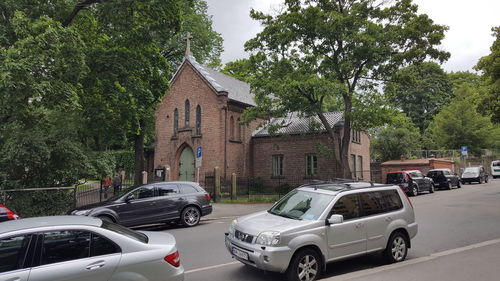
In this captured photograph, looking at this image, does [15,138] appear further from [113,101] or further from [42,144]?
[113,101]

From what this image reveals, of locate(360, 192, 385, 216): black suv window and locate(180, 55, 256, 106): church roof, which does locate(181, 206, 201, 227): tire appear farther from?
locate(180, 55, 256, 106): church roof

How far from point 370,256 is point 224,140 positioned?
1989cm

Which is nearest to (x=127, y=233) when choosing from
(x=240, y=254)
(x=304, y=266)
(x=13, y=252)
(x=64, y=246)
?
(x=64, y=246)

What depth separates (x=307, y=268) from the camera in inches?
225

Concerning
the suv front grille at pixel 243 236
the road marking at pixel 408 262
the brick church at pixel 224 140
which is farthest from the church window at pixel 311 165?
the suv front grille at pixel 243 236

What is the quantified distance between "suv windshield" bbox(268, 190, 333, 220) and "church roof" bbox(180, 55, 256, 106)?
2039cm

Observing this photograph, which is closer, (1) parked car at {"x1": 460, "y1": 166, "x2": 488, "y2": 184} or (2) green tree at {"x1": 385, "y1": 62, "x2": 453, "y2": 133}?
(1) parked car at {"x1": 460, "y1": 166, "x2": 488, "y2": 184}

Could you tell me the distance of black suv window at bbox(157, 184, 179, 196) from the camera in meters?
12.2

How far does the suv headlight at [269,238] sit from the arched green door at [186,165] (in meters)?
23.0

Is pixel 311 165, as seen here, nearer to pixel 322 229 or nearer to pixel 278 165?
pixel 278 165

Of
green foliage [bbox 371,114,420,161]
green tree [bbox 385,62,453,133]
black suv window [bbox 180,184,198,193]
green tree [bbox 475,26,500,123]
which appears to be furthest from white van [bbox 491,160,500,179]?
black suv window [bbox 180,184,198,193]

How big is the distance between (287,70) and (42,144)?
14243 millimetres

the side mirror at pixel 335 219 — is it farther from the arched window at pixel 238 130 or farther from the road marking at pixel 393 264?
the arched window at pixel 238 130

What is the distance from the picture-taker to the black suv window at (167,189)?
12.2m
